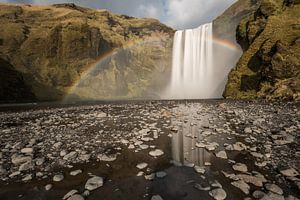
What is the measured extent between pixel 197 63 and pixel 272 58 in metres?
42.5

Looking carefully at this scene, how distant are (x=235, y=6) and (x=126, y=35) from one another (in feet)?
176

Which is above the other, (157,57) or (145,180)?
(157,57)

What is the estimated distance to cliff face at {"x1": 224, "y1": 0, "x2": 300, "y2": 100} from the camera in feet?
86.8

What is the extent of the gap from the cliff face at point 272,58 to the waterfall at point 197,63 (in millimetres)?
26938

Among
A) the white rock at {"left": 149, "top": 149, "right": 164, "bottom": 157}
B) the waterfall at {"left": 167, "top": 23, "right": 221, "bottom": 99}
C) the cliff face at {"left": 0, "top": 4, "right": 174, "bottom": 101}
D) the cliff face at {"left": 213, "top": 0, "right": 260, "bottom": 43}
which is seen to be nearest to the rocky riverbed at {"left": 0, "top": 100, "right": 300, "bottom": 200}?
the white rock at {"left": 149, "top": 149, "right": 164, "bottom": 157}

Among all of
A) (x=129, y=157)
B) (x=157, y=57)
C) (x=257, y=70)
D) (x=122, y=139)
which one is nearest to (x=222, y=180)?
(x=129, y=157)

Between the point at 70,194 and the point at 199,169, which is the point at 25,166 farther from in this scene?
the point at 199,169

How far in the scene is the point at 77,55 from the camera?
87.6 metres

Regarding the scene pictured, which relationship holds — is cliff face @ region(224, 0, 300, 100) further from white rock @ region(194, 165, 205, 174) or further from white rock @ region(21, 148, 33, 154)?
white rock @ region(21, 148, 33, 154)

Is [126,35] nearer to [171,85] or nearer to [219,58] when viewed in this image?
[171,85]

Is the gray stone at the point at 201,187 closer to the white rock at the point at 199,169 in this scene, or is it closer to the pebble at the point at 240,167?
the white rock at the point at 199,169

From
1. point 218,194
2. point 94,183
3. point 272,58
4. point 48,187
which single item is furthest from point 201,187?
point 272,58

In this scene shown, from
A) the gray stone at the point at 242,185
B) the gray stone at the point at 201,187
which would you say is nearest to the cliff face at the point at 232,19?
the gray stone at the point at 242,185

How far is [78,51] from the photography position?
87.9m
